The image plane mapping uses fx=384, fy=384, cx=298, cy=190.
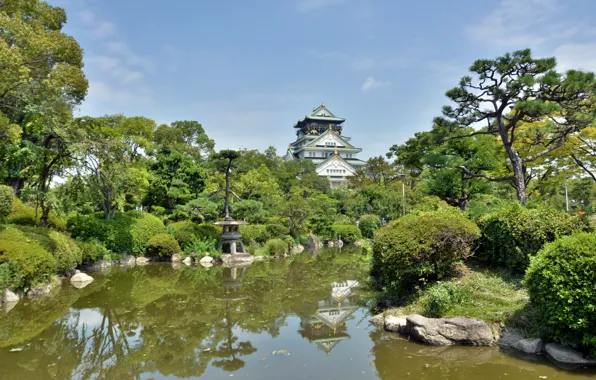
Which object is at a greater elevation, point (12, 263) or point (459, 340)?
point (12, 263)

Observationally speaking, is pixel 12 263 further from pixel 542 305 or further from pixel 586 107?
pixel 586 107

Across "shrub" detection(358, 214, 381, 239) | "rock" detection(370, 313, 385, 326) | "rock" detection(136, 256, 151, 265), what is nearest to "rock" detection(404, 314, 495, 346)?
"rock" detection(370, 313, 385, 326)

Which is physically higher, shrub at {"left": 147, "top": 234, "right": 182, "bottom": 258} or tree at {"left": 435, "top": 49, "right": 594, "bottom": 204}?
tree at {"left": 435, "top": 49, "right": 594, "bottom": 204}

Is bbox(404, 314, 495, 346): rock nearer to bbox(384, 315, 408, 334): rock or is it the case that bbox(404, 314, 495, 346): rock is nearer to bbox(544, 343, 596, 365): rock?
bbox(384, 315, 408, 334): rock

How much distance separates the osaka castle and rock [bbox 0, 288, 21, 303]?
1427 inches

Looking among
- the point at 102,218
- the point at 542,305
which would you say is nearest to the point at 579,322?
the point at 542,305

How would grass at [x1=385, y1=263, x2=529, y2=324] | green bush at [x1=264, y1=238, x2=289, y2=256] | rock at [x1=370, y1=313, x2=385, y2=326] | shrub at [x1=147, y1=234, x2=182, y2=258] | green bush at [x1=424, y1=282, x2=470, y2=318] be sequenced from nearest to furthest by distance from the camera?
grass at [x1=385, y1=263, x2=529, y2=324], green bush at [x1=424, y1=282, x2=470, y2=318], rock at [x1=370, y1=313, x2=385, y2=326], shrub at [x1=147, y1=234, x2=182, y2=258], green bush at [x1=264, y1=238, x2=289, y2=256]

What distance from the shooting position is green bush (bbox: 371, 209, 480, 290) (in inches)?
239

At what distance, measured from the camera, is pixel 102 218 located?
16109 millimetres

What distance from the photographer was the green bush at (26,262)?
8.30 meters

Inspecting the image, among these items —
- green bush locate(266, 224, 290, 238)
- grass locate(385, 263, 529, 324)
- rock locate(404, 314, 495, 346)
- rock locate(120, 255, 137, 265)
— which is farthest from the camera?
green bush locate(266, 224, 290, 238)

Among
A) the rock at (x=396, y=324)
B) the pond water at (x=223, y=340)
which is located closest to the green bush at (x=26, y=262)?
the pond water at (x=223, y=340)

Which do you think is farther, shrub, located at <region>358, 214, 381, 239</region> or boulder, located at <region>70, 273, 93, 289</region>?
shrub, located at <region>358, 214, 381, 239</region>

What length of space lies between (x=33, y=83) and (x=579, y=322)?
1223 centimetres
